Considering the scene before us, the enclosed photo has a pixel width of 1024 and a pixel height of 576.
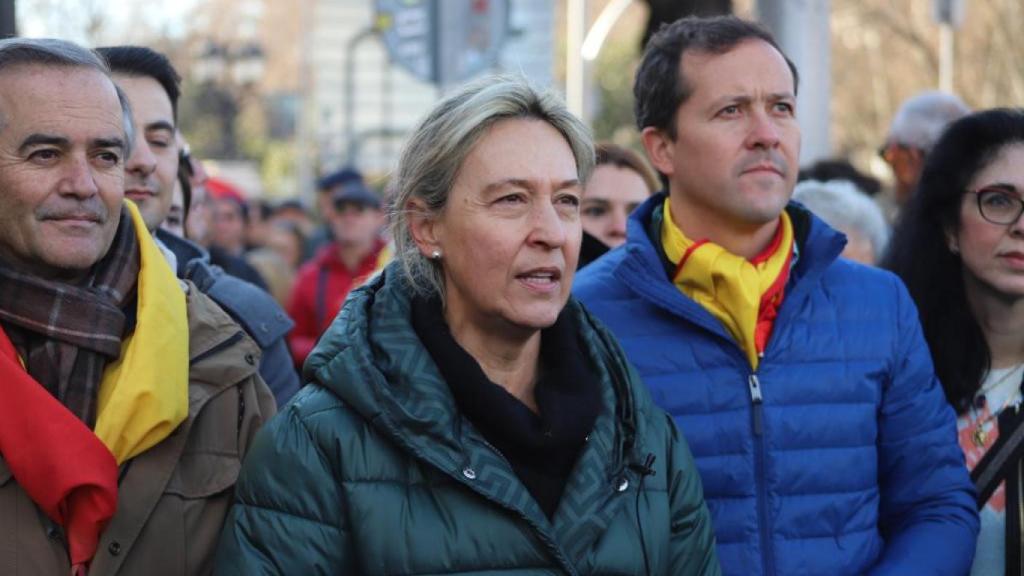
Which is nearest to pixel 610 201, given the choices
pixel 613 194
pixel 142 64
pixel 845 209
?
pixel 613 194

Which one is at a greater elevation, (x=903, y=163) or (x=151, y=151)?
(x=151, y=151)

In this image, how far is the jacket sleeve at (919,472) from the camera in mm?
4281

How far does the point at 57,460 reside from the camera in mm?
3650

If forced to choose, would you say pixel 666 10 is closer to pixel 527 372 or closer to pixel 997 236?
pixel 997 236

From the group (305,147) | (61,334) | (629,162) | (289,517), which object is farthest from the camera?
(305,147)

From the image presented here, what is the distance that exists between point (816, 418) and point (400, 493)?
1214 mm

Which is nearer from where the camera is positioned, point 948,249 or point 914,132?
point 948,249

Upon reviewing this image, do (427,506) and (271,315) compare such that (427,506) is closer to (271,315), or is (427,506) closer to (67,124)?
(67,124)

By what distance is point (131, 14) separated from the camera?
2855 centimetres

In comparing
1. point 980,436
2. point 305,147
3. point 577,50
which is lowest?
point 305,147

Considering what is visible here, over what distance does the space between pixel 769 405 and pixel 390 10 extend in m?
6.34

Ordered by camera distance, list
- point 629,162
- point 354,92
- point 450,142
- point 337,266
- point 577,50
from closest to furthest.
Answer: point 450,142, point 629,162, point 337,266, point 577,50, point 354,92

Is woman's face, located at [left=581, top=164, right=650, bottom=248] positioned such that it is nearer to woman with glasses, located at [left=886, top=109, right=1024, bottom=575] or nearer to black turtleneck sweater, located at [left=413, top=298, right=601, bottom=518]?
woman with glasses, located at [left=886, top=109, right=1024, bottom=575]

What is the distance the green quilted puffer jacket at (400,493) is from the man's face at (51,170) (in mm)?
665
